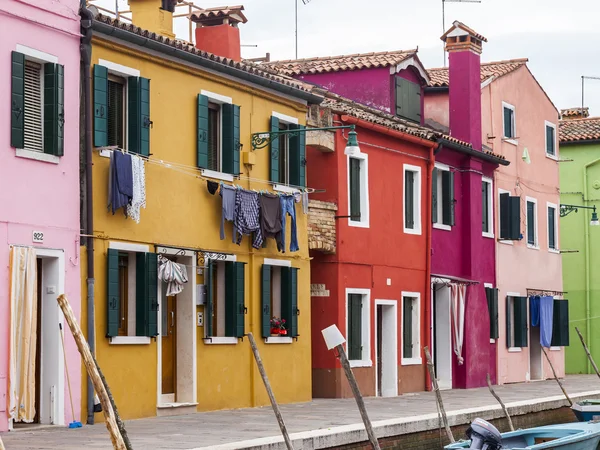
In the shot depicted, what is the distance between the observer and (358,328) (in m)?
27.4

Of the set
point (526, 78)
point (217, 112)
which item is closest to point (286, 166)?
point (217, 112)

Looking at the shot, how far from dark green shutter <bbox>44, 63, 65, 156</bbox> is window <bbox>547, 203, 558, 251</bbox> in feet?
77.2

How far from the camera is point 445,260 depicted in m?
32.0

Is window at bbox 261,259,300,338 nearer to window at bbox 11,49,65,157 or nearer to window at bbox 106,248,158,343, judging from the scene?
window at bbox 106,248,158,343

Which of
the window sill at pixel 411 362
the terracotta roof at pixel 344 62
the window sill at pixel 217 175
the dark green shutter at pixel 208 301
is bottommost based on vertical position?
the window sill at pixel 411 362

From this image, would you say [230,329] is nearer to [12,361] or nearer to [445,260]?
[12,361]

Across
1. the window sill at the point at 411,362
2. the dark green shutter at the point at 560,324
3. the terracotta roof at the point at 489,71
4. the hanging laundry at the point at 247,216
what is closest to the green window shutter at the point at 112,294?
the hanging laundry at the point at 247,216

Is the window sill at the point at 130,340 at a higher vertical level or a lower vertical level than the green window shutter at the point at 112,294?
lower

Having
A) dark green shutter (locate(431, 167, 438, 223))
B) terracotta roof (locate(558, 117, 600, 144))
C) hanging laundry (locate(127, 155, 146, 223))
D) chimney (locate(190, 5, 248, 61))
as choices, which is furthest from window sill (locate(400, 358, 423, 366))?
terracotta roof (locate(558, 117, 600, 144))

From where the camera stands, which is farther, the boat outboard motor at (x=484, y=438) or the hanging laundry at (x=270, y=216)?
the hanging laundry at (x=270, y=216)

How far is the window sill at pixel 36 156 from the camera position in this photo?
58.5 ft

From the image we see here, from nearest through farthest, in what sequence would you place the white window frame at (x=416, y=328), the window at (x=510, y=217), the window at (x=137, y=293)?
1. the window at (x=137, y=293)
2. the white window frame at (x=416, y=328)
3. the window at (x=510, y=217)

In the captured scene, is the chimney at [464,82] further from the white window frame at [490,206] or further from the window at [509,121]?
the window at [509,121]

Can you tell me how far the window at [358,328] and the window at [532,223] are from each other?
36.9ft
